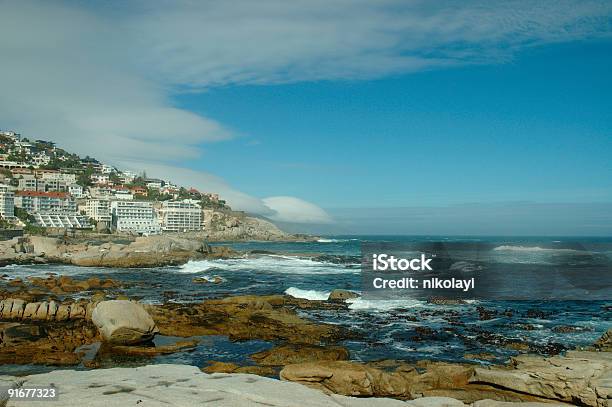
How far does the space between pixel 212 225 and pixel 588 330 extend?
176410 millimetres

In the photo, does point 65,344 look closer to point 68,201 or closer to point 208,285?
point 208,285

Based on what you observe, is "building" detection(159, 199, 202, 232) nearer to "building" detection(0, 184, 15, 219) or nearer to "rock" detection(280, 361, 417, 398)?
"building" detection(0, 184, 15, 219)

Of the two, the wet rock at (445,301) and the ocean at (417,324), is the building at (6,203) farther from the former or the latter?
the wet rock at (445,301)

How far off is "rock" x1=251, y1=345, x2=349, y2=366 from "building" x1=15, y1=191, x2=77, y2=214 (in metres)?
149

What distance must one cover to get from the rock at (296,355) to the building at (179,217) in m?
166

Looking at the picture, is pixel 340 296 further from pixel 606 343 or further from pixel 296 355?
pixel 606 343

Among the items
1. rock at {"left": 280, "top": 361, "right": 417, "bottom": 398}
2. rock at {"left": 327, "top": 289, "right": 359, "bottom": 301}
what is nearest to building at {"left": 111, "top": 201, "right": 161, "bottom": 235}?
rock at {"left": 327, "top": 289, "right": 359, "bottom": 301}

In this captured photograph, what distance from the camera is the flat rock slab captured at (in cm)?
934

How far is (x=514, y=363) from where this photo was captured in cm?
1500

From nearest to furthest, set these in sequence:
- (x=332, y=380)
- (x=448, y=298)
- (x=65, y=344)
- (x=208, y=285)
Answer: (x=332, y=380) < (x=65, y=344) < (x=448, y=298) < (x=208, y=285)

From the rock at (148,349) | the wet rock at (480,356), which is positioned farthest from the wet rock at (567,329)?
the rock at (148,349)

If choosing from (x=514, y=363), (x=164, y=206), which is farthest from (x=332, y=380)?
(x=164, y=206)

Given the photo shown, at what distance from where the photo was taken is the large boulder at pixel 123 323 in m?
18.2

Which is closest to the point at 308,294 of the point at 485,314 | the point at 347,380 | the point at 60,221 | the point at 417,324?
the point at 417,324
